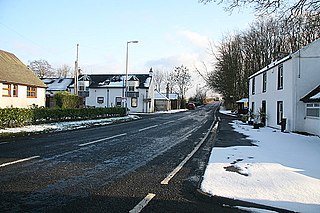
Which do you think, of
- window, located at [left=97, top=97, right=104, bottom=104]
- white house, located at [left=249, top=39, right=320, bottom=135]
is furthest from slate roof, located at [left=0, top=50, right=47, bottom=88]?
white house, located at [left=249, top=39, right=320, bottom=135]

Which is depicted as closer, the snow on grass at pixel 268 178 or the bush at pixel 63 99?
the snow on grass at pixel 268 178

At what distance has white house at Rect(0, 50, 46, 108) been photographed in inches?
1330

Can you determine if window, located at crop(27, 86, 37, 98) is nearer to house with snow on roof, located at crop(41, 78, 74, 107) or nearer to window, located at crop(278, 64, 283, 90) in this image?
house with snow on roof, located at crop(41, 78, 74, 107)

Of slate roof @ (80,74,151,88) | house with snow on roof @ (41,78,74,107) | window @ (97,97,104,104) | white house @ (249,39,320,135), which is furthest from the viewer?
house with snow on roof @ (41,78,74,107)

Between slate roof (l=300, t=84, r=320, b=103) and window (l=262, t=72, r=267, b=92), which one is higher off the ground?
window (l=262, t=72, r=267, b=92)

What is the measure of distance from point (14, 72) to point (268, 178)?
36.0 metres

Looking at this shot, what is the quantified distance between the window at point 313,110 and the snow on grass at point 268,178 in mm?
6782

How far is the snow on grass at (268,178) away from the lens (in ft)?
18.7

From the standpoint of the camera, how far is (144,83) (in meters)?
64.4

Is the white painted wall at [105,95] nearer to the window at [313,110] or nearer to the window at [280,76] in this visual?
the window at [280,76]

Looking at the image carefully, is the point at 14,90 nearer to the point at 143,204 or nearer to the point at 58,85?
the point at 58,85

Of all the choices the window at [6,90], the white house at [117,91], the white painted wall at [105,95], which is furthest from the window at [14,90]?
the white painted wall at [105,95]

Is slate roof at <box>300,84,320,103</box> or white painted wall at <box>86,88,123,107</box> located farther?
white painted wall at <box>86,88,123,107</box>

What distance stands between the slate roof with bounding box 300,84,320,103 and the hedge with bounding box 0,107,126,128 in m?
18.0
